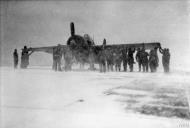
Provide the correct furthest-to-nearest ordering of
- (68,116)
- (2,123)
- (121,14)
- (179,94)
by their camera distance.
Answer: (121,14) → (179,94) → (2,123) → (68,116)

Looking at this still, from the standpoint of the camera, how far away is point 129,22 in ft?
11.0

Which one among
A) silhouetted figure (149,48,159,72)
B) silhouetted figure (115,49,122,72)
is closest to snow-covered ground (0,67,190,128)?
silhouetted figure (149,48,159,72)

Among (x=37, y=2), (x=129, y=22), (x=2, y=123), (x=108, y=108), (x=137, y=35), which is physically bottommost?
(x=2, y=123)

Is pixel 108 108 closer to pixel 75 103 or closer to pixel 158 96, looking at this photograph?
pixel 75 103

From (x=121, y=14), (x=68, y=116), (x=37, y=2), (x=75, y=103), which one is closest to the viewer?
(x=68, y=116)

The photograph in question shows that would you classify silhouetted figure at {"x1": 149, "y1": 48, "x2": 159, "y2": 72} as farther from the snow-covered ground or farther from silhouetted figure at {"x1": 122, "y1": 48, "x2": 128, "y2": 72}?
the snow-covered ground

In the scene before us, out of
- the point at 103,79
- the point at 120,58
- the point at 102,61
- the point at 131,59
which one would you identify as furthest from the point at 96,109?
the point at 120,58

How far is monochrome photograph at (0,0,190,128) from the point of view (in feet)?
5.07

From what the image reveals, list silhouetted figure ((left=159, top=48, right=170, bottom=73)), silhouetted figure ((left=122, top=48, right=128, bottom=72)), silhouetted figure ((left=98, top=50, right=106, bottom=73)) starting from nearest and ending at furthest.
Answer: silhouetted figure ((left=159, top=48, right=170, bottom=73)) < silhouetted figure ((left=98, top=50, right=106, bottom=73)) < silhouetted figure ((left=122, top=48, right=128, bottom=72))

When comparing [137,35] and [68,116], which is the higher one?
[137,35]

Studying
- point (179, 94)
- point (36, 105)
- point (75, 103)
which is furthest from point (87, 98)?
point (179, 94)

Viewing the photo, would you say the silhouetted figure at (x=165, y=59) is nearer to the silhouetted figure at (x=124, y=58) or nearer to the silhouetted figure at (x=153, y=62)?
the silhouetted figure at (x=153, y=62)

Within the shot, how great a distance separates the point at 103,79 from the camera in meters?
3.35

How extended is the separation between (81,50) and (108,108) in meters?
5.53
